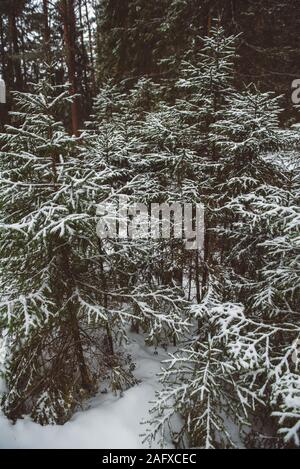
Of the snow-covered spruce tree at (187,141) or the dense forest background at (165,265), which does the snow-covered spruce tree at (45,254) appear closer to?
the dense forest background at (165,265)

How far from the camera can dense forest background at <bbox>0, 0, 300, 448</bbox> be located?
184 inches

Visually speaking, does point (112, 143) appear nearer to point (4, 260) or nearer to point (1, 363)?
point (4, 260)

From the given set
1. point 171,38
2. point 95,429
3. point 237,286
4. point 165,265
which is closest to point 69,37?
point 171,38

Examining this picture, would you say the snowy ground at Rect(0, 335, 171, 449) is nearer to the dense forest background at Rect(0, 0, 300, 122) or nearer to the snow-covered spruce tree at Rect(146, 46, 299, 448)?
the snow-covered spruce tree at Rect(146, 46, 299, 448)

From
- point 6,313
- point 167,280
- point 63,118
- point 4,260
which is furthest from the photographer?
point 63,118

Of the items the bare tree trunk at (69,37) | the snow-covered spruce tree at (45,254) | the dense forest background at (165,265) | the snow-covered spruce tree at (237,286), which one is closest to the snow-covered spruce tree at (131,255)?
the dense forest background at (165,265)

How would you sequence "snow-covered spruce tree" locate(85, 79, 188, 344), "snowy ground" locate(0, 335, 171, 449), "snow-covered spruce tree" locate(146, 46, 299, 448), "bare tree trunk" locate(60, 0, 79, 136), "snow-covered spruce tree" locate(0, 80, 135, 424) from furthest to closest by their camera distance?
"bare tree trunk" locate(60, 0, 79, 136)
"snow-covered spruce tree" locate(85, 79, 188, 344)
"snowy ground" locate(0, 335, 171, 449)
"snow-covered spruce tree" locate(146, 46, 299, 448)
"snow-covered spruce tree" locate(0, 80, 135, 424)

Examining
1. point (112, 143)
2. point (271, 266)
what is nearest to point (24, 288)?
point (112, 143)

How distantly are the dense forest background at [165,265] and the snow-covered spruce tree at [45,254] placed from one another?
3cm

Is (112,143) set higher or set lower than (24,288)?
higher

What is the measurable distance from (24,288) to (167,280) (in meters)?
3.71

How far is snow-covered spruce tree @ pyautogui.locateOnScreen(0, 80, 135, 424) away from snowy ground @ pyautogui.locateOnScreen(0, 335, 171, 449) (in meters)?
0.22

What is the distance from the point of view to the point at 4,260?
5.20 m

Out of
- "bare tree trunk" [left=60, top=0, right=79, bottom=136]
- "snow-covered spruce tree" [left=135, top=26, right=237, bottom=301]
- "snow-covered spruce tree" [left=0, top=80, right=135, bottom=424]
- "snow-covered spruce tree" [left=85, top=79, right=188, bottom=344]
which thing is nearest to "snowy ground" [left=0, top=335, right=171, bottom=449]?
"snow-covered spruce tree" [left=0, top=80, right=135, bottom=424]
